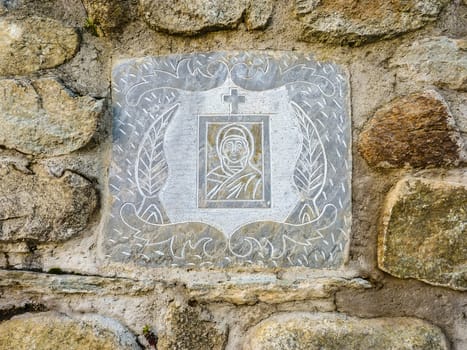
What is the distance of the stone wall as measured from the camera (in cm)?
92

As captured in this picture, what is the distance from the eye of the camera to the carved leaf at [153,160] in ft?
3.26

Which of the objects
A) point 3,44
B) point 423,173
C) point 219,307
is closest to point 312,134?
point 423,173

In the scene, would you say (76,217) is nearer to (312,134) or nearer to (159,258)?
(159,258)

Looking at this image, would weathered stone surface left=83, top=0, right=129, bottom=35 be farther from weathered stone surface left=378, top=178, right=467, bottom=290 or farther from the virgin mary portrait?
weathered stone surface left=378, top=178, right=467, bottom=290

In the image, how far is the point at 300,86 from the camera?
1.04 metres

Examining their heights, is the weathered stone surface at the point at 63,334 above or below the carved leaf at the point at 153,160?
below

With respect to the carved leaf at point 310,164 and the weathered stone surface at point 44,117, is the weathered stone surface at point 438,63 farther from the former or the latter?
the weathered stone surface at point 44,117

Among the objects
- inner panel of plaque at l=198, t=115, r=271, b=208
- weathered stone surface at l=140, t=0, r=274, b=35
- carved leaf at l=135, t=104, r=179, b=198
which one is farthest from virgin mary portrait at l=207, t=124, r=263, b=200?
weathered stone surface at l=140, t=0, r=274, b=35

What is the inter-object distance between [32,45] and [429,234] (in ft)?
3.14

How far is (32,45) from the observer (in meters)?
1.03

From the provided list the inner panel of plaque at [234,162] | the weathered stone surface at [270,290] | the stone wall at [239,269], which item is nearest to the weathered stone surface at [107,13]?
the stone wall at [239,269]

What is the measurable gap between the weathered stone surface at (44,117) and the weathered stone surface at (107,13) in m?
0.17

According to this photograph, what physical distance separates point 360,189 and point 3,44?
2.83 ft

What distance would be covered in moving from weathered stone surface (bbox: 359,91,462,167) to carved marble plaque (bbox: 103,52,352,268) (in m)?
0.07
